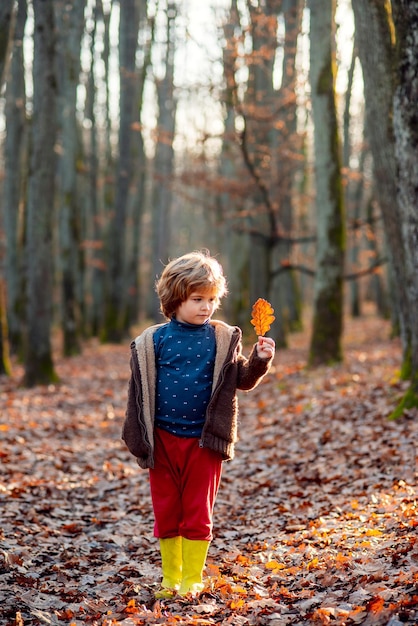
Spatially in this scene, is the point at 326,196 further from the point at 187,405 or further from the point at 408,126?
the point at 187,405

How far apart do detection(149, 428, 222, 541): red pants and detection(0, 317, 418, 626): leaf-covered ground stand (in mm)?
412

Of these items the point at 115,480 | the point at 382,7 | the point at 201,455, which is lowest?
the point at 115,480

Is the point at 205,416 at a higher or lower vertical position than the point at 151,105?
lower

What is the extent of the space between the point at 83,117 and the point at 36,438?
66.8 feet

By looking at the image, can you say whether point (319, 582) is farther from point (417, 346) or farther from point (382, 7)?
point (382, 7)

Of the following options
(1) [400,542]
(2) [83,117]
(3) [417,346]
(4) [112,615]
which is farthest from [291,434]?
(2) [83,117]

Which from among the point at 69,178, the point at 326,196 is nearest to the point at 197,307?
the point at 326,196

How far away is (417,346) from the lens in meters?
7.33

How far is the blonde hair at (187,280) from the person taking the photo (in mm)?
4031

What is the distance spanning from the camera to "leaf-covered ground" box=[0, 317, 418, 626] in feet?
12.6

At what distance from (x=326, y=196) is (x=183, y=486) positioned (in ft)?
27.0

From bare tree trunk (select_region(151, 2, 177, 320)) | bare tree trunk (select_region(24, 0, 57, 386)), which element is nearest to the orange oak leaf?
bare tree trunk (select_region(24, 0, 57, 386))

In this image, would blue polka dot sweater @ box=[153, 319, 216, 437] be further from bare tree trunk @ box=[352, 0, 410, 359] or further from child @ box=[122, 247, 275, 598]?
bare tree trunk @ box=[352, 0, 410, 359]

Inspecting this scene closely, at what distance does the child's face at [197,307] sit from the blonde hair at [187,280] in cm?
2
